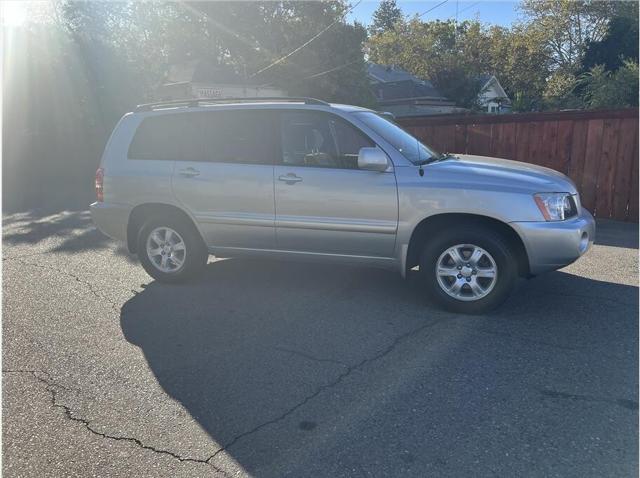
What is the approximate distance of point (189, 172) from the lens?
18.6ft

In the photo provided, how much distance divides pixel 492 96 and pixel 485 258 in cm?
4210

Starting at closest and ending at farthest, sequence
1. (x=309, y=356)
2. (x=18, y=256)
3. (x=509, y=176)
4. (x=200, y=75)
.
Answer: (x=309, y=356), (x=509, y=176), (x=18, y=256), (x=200, y=75)

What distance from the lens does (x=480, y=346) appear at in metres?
4.23

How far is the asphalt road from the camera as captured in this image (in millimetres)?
2912

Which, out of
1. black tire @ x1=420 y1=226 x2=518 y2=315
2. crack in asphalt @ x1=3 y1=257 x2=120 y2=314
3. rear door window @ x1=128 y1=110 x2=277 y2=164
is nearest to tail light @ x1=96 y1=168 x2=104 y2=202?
rear door window @ x1=128 y1=110 x2=277 y2=164

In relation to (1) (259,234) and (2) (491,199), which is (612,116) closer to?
(2) (491,199)

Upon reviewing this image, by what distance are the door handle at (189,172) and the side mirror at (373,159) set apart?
180 centimetres

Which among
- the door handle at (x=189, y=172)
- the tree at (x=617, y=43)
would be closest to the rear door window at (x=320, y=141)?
the door handle at (x=189, y=172)

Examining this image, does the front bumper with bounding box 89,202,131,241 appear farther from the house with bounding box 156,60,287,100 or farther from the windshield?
the house with bounding box 156,60,287,100

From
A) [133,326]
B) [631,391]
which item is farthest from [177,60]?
[631,391]

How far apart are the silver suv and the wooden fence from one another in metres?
4.67

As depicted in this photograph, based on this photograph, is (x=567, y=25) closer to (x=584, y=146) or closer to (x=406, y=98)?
(x=406, y=98)

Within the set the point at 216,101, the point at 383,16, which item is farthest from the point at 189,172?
the point at 383,16

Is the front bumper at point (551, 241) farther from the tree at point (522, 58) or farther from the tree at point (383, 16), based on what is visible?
the tree at point (383, 16)
